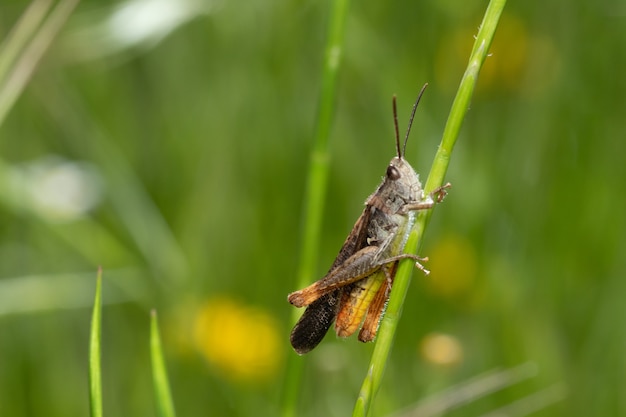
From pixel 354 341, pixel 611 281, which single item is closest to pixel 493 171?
pixel 611 281

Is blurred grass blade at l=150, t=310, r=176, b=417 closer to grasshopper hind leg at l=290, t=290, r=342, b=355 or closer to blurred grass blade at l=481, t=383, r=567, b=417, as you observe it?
grasshopper hind leg at l=290, t=290, r=342, b=355

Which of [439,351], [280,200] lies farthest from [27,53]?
[280,200]

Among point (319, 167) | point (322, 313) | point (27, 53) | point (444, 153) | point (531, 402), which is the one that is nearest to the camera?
point (444, 153)

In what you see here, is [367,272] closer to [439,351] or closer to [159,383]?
[439,351]

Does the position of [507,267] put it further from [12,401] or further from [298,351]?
[12,401]

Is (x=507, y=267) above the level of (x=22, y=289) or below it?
below

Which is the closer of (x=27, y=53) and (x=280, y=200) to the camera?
(x=27, y=53)

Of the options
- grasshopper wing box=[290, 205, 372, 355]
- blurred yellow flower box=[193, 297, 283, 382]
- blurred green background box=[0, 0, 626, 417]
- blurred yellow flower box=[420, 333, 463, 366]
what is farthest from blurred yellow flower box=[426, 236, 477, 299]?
grasshopper wing box=[290, 205, 372, 355]
